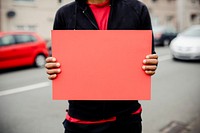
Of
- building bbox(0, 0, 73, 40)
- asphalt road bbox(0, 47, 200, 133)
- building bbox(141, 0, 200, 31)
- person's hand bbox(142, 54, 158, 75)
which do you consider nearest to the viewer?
person's hand bbox(142, 54, 158, 75)

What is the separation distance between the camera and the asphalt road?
13.3ft

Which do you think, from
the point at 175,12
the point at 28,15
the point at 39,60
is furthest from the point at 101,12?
the point at 175,12

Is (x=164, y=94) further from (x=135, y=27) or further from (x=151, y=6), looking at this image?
(x=151, y=6)

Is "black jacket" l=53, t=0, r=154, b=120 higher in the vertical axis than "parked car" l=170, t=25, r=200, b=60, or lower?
higher

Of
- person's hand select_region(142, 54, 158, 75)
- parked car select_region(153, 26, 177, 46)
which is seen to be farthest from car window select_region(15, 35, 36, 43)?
parked car select_region(153, 26, 177, 46)

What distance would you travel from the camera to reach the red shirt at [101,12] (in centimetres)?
165

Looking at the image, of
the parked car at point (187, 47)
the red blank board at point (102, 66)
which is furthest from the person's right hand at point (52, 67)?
the parked car at point (187, 47)

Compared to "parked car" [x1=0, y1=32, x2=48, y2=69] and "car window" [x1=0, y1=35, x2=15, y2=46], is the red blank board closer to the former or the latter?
"parked car" [x1=0, y1=32, x2=48, y2=69]

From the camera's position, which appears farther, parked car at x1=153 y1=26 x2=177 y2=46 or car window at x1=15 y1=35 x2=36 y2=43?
parked car at x1=153 y1=26 x2=177 y2=46

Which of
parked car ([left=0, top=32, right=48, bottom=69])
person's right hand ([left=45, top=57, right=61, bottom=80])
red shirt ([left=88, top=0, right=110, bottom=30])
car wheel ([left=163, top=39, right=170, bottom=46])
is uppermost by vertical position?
red shirt ([left=88, top=0, right=110, bottom=30])

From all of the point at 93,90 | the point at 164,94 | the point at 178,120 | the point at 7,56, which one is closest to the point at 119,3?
the point at 93,90

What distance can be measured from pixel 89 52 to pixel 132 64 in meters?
0.26

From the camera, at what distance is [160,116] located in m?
4.43

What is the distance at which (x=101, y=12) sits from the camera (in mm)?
1675
